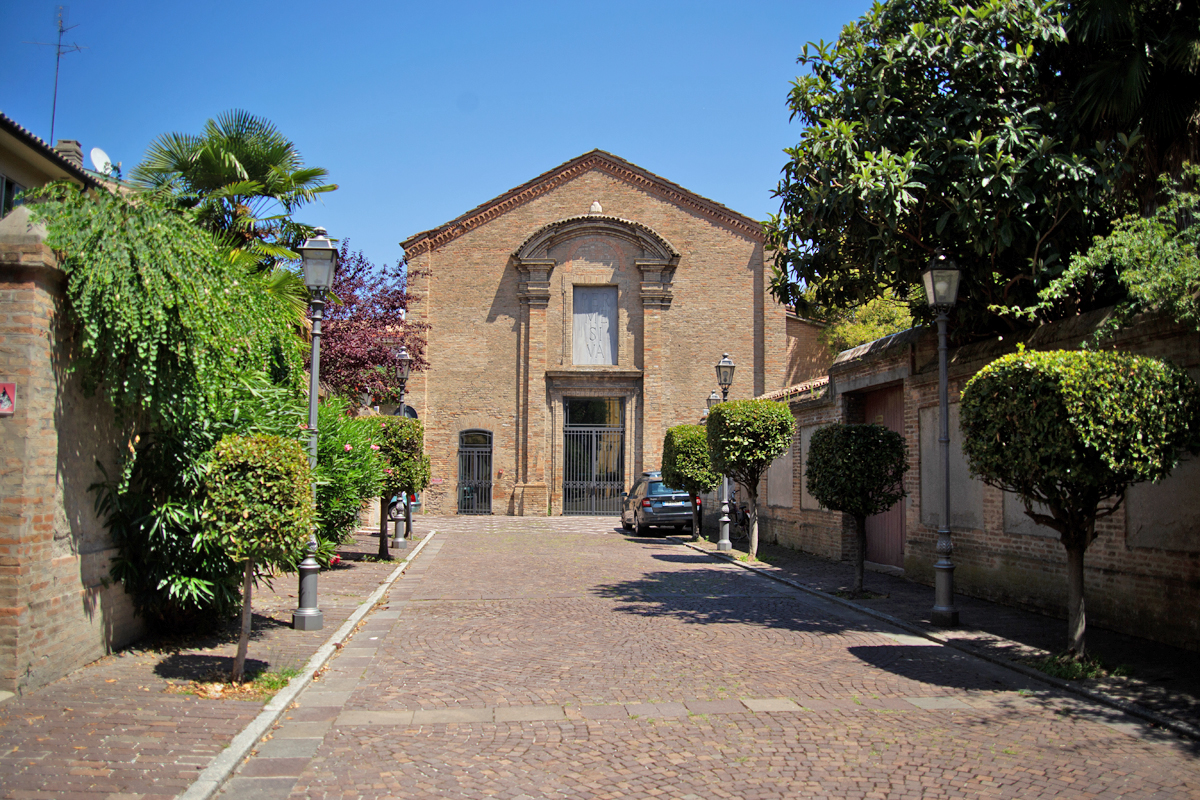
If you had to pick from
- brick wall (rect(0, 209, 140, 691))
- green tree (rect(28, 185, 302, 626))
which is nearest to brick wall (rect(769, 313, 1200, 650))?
green tree (rect(28, 185, 302, 626))

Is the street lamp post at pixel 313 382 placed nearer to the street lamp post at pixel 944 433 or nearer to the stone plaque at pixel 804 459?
the street lamp post at pixel 944 433

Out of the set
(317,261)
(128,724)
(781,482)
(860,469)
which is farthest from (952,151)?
(781,482)

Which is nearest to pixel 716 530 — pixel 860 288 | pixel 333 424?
pixel 860 288

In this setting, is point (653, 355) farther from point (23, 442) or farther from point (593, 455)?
point (23, 442)

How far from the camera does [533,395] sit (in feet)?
102

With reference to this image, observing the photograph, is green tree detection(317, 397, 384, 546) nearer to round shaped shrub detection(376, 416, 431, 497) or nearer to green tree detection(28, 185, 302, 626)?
green tree detection(28, 185, 302, 626)

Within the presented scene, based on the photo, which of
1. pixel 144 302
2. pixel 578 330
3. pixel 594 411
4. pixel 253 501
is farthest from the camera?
pixel 578 330

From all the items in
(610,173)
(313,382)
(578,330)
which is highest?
(610,173)

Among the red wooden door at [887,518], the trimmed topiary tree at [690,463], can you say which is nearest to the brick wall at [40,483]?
the red wooden door at [887,518]

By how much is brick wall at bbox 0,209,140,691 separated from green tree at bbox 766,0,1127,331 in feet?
25.7

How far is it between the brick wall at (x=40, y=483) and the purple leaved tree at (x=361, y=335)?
11167 millimetres

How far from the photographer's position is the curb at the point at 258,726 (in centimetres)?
462

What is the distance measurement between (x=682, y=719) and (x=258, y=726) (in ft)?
9.27

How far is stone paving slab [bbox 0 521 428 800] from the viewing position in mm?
4609
